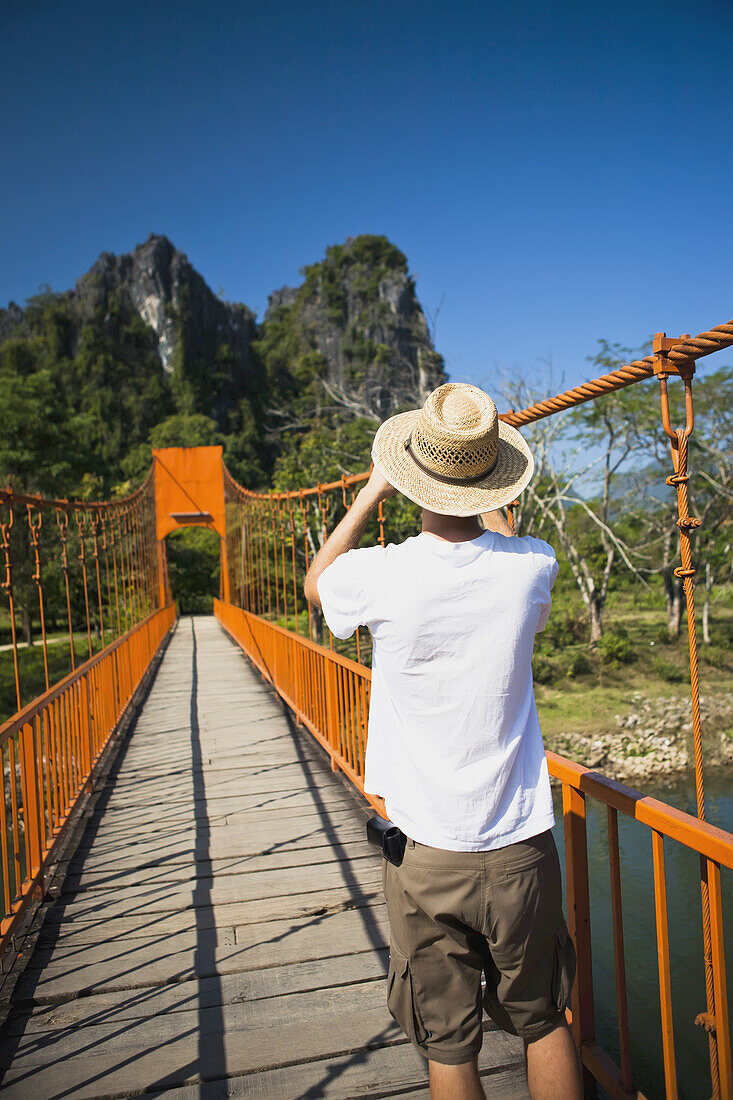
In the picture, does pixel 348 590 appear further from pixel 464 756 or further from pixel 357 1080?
pixel 357 1080

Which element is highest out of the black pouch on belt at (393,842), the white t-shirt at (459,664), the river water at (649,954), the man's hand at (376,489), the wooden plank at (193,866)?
the man's hand at (376,489)

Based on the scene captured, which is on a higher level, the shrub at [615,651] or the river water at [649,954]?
the shrub at [615,651]

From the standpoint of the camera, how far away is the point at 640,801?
1632mm

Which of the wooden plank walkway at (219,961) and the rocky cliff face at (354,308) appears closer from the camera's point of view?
the wooden plank walkway at (219,961)

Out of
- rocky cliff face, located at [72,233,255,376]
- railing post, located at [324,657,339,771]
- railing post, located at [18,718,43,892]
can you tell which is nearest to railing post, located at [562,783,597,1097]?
railing post, located at [18,718,43,892]

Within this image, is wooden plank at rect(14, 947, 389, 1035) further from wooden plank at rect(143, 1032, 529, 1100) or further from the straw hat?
the straw hat

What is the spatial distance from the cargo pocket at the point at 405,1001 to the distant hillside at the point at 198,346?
173 ft

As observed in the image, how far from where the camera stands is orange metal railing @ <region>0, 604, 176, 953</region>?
2.95m

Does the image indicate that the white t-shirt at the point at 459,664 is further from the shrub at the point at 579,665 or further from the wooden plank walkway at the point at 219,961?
the shrub at the point at 579,665

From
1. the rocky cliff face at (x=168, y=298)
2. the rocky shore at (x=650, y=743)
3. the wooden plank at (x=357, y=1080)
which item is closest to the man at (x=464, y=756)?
the wooden plank at (x=357, y=1080)

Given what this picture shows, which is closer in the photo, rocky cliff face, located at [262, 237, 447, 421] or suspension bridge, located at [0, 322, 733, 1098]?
suspension bridge, located at [0, 322, 733, 1098]

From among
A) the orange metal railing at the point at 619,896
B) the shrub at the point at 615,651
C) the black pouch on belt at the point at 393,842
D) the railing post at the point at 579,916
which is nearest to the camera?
the orange metal railing at the point at 619,896

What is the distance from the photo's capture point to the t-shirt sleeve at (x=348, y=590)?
4.78 ft

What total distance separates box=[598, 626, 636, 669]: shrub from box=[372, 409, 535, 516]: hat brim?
54.8 feet
